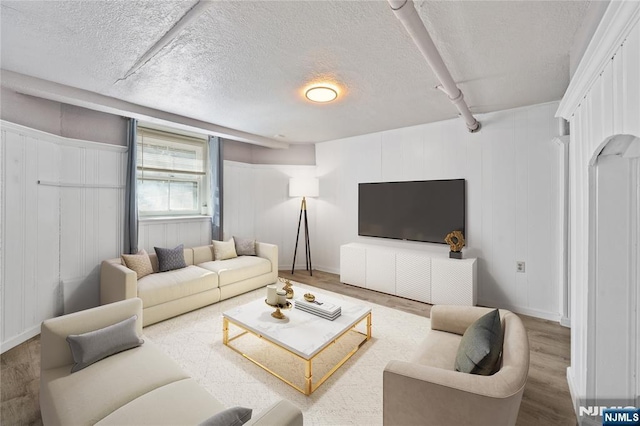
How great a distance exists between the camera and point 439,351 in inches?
72.6

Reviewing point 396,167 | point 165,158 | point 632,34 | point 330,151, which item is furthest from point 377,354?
point 165,158

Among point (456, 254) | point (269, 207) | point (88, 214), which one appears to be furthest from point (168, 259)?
point (456, 254)

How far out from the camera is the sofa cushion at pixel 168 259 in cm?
367

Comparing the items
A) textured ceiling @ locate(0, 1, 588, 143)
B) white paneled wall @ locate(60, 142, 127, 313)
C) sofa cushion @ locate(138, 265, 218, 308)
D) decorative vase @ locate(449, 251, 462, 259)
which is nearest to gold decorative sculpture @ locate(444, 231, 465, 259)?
decorative vase @ locate(449, 251, 462, 259)

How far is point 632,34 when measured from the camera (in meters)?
1.03

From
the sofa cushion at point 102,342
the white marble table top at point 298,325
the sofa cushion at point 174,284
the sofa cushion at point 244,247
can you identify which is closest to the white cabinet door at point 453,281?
the white marble table top at point 298,325

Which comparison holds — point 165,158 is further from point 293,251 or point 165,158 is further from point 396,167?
point 396,167

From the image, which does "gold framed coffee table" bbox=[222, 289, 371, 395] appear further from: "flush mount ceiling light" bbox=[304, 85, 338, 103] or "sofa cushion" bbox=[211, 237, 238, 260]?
"flush mount ceiling light" bbox=[304, 85, 338, 103]

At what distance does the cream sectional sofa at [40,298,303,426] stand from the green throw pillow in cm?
95

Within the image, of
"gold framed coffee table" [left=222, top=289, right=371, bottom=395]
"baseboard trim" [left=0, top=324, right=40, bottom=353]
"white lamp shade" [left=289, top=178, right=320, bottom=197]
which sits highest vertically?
"white lamp shade" [left=289, top=178, right=320, bottom=197]

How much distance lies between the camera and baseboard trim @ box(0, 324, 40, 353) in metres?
2.48

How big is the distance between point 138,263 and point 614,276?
4422mm

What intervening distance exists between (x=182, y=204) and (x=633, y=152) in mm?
5165

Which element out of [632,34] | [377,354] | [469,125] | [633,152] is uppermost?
[469,125]
